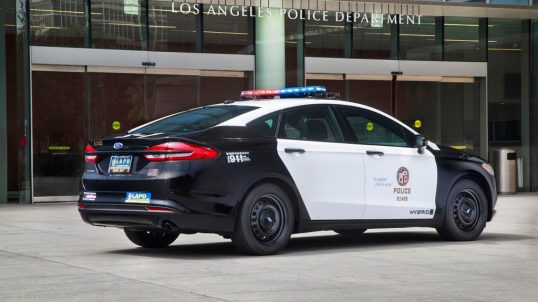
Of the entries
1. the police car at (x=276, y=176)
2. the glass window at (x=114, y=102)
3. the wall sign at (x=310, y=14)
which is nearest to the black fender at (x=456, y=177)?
the police car at (x=276, y=176)

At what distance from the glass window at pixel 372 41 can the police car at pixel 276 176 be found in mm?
11173

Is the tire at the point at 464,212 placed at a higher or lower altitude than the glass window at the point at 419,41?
lower

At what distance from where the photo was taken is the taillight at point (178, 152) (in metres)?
8.95

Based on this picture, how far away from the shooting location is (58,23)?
64.1 ft

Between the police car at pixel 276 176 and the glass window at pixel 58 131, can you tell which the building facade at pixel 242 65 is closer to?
the glass window at pixel 58 131

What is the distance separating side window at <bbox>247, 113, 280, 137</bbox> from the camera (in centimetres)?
957

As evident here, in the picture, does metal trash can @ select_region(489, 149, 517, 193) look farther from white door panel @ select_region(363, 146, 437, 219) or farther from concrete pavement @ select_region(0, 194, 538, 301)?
white door panel @ select_region(363, 146, 437, 219)

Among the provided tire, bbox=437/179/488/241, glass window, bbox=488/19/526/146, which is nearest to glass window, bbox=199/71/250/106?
glass window, bbox=488/19/526/146

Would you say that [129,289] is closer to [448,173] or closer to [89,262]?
[89,262]

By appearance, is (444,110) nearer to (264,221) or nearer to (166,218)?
(264,221)

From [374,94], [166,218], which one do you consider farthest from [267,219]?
[374,94]

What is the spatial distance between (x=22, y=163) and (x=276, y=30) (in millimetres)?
5872

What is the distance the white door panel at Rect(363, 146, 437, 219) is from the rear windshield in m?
1.41

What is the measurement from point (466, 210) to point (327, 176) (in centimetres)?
195
